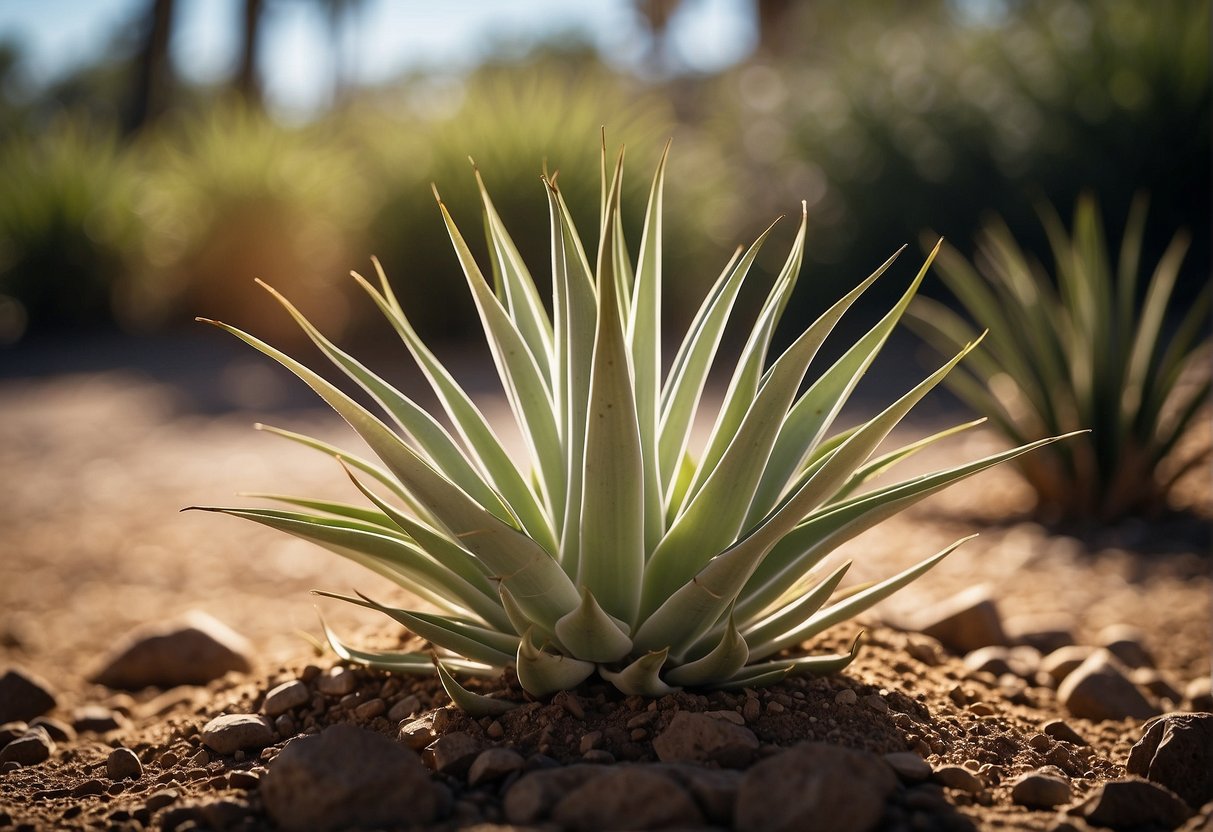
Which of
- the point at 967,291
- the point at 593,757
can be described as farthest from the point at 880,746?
the point at 967,291

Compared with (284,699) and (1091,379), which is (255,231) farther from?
(284,699)

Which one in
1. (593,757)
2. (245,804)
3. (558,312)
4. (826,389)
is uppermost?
(558,312)

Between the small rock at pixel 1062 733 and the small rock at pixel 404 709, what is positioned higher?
the small rock at pixel 404 709

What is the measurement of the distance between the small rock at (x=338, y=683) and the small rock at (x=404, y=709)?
0.15 meters

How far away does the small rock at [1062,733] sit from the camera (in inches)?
85.7

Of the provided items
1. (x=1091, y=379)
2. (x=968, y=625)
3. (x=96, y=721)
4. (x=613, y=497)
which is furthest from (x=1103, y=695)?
(x=96, y=721)

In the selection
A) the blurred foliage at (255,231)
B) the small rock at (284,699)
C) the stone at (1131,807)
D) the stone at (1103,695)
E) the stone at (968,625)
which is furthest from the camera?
the blurred foliage at (255,231)

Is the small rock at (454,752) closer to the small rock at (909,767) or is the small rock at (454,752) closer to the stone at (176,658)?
the small rock at (909,767)

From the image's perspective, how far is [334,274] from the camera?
9898 millimetres

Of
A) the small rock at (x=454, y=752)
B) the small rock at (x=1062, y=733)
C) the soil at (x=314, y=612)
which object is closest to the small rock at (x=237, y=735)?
the soil at (x=314, y=612)

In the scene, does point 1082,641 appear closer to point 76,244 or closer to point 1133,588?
point 1133,588

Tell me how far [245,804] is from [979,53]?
10.2m

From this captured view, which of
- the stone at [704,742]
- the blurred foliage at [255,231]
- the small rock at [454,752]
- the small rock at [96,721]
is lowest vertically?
the stone at [704,742]

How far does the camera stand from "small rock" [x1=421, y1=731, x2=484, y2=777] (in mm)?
1742
